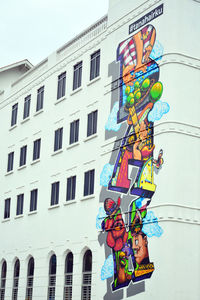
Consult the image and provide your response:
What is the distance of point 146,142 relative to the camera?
94.3 ft

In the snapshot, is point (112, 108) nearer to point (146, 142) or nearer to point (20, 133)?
point (146, 142)

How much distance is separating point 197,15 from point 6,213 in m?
20.0

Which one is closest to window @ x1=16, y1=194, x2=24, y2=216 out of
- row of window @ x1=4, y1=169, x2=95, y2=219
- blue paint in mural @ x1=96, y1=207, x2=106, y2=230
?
row of window @ x1=4, y1=169, x2=95, y2=219

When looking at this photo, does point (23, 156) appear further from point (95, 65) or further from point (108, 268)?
point (108, 268)

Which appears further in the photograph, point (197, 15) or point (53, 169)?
point (53, 169)

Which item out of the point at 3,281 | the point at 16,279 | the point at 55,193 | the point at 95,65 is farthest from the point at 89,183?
the point at 3,281

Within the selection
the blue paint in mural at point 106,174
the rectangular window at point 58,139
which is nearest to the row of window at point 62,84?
the rectangular window at point 58,139

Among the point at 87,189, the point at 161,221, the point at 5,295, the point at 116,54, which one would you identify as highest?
the point at 116,54

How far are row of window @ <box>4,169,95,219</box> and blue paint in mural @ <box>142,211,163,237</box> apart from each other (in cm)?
533

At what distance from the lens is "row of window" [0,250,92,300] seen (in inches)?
1235

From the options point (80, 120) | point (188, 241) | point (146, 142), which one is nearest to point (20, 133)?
point (80, 120)

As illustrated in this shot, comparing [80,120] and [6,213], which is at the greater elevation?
[80,120]

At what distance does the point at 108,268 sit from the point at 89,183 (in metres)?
5.22

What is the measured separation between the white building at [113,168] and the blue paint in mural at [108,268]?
5 centimetres
